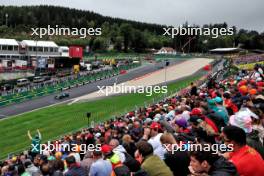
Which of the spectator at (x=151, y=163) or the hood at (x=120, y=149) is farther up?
the spectator at (x=151, y=163)

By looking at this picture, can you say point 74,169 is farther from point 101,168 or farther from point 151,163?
point 151,163

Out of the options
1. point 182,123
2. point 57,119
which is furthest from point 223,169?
point 57,119

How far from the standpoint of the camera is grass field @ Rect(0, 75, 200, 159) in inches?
1172

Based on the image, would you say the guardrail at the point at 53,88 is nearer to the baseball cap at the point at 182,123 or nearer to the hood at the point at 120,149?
the baseball cap at the point at 182,123

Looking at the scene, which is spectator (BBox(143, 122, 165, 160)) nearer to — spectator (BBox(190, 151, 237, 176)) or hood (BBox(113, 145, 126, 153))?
hood (BBox(113, 145, 126, 153))

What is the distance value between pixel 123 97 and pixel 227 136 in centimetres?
3920

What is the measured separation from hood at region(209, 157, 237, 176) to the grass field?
2185cm

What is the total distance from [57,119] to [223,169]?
3247 cm

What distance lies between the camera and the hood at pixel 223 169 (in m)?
4.68

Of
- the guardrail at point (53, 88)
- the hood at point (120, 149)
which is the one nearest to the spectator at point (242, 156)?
the hood at point (120, 149)

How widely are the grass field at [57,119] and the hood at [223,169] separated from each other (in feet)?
71.7

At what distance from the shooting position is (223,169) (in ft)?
15.6

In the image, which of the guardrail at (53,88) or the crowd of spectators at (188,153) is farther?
the guardrail at (53,88)

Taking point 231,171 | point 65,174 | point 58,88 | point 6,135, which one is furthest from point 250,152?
point 58,88
